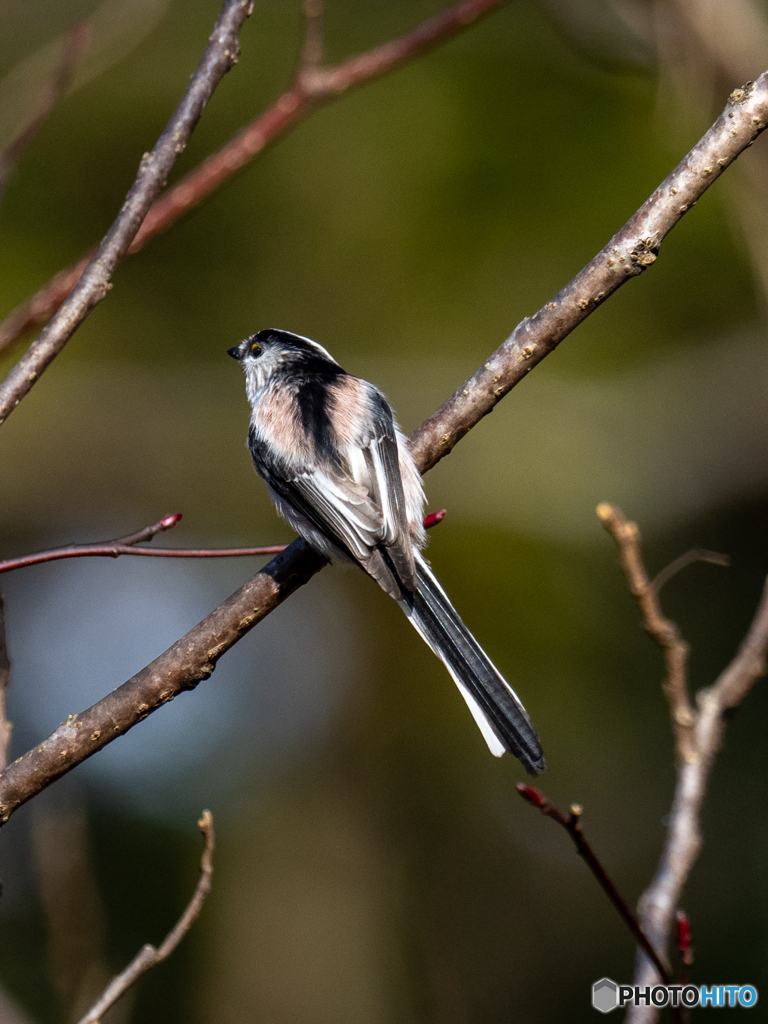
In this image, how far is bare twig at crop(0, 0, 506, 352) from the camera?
8.57 feet

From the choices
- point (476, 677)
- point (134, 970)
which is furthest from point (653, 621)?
point (134, 970)

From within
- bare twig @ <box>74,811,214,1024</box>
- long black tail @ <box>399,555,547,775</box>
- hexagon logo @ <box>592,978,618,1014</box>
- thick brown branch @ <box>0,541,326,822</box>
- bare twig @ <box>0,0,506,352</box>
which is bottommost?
hexagon logo @ <box>592,978,618,1014</box>

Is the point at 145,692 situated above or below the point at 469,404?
below

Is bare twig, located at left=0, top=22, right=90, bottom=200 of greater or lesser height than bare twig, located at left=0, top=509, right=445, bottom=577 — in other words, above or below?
above

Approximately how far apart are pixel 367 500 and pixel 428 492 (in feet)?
15.0

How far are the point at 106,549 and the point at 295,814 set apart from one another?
275 inches

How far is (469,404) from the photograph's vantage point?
87.0 inches

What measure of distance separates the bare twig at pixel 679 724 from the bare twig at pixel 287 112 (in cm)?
152

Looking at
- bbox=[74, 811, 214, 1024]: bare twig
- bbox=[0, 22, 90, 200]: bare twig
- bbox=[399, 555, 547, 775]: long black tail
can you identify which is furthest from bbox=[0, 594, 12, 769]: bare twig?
bbox=[0, 22, 90, 200]: bare twig

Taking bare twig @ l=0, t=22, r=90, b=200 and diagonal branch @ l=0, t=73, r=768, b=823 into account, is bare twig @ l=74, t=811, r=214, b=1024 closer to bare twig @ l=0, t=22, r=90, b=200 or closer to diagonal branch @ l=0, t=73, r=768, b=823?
diagonal branch @ l=0, t=73, r=768, b=823

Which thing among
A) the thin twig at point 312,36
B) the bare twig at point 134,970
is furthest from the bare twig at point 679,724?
the thin twig at point 312,36

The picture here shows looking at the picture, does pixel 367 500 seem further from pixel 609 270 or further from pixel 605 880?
pixel 605 880

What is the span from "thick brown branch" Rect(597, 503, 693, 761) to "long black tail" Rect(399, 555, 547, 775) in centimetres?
35

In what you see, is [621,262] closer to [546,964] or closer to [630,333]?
[630,333]
